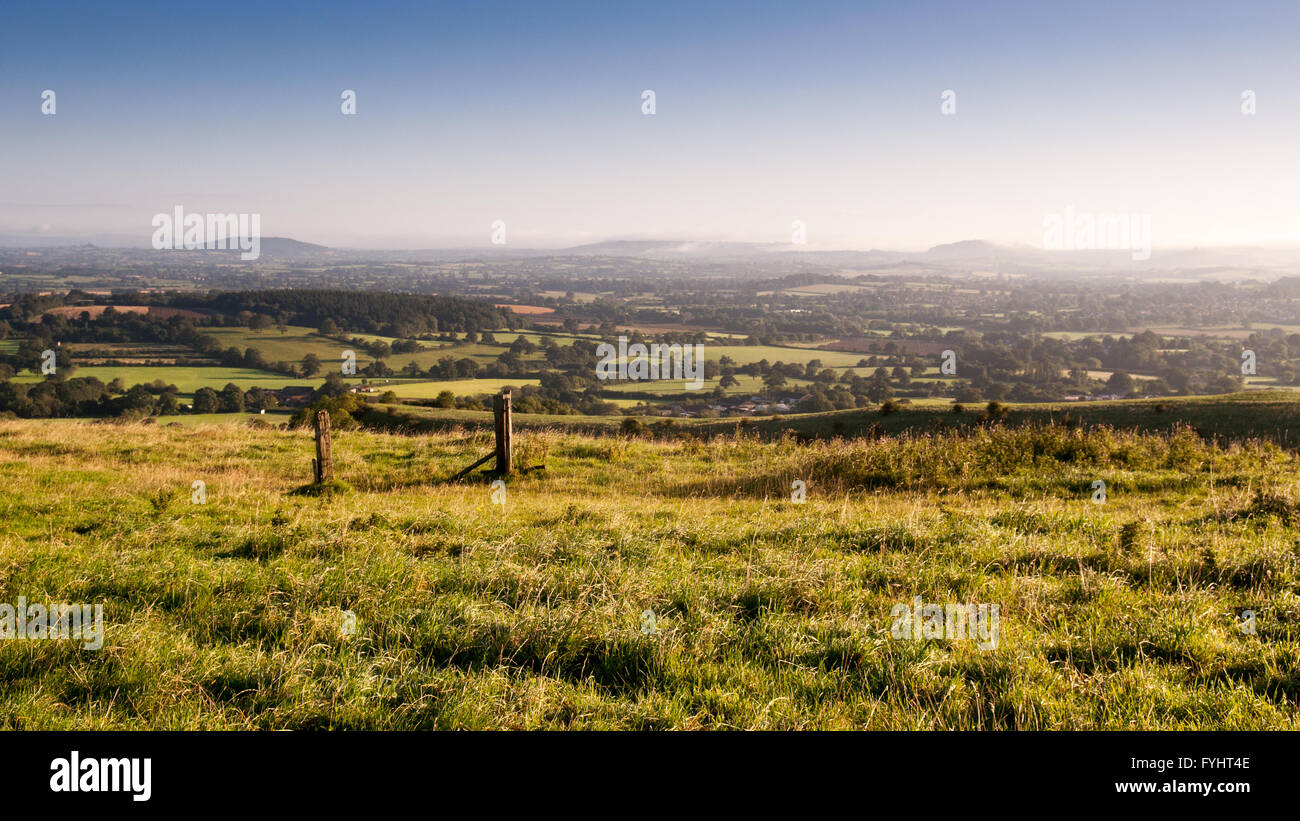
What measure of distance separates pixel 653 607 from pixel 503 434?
8.83 metres

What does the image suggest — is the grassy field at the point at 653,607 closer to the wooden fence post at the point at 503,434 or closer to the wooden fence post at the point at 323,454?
the wooden fence post at the point at 323,454

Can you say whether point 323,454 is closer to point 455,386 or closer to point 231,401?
point 231,401

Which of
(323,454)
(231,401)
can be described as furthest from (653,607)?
(231,401)

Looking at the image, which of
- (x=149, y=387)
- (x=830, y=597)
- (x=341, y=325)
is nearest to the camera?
(x=830, y=597)

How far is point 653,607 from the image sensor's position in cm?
564

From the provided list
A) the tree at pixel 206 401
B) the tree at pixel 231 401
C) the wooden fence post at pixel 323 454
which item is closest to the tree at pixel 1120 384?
the wooden fence post at pixel 323 454

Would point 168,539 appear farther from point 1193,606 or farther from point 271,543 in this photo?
point 1193,606

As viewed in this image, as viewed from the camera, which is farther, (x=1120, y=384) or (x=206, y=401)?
(x=1120, y=384)

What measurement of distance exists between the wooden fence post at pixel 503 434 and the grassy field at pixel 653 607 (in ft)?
7.54

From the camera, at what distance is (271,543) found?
778 cm

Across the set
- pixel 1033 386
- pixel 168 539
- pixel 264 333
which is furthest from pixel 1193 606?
pixel 264 333

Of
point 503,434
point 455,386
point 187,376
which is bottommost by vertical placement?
point 455,386

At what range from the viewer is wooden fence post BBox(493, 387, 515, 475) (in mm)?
13633
